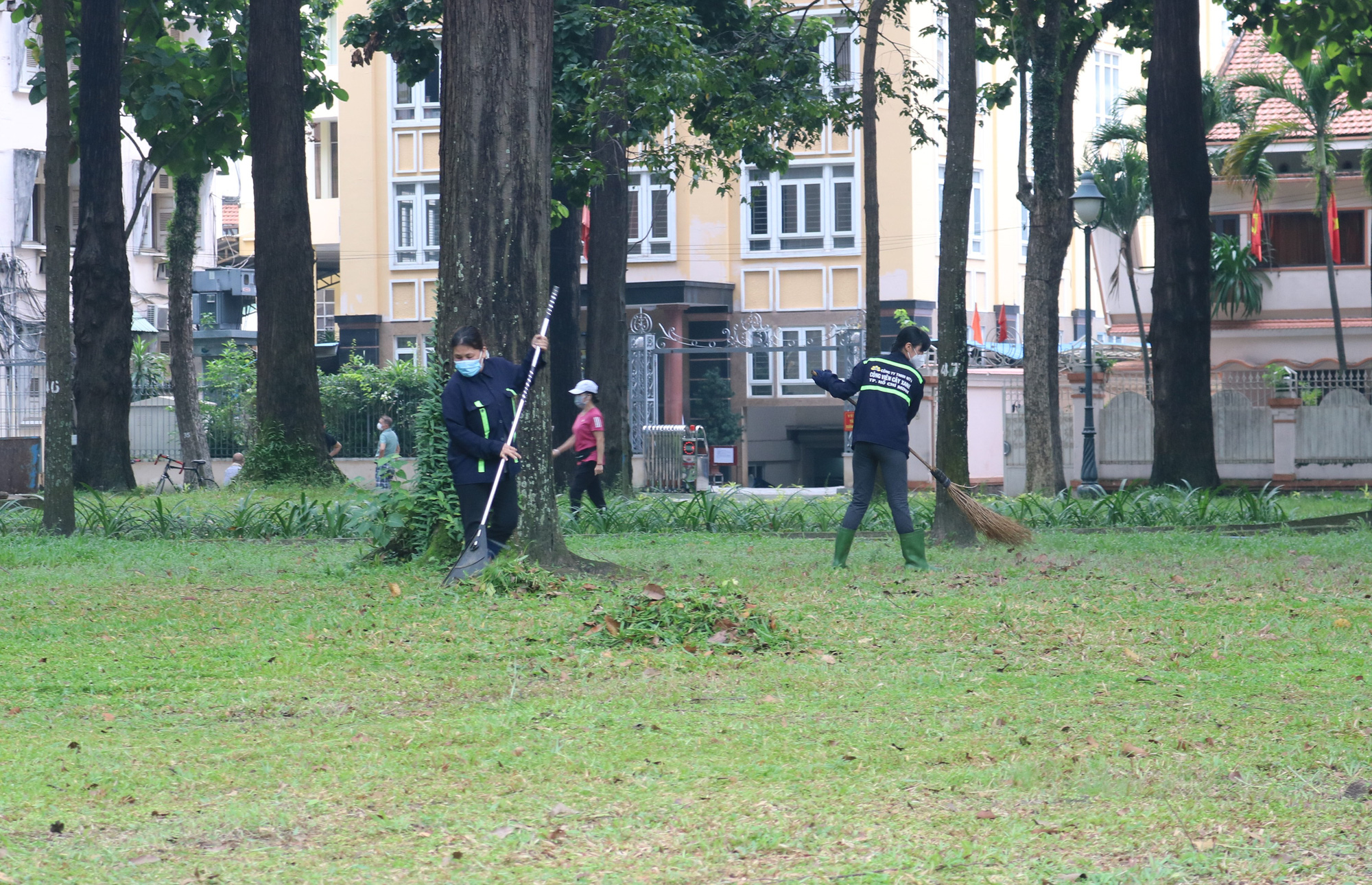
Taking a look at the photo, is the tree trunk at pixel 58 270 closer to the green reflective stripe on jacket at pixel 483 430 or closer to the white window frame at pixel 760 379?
the green reflective stripe on jacket at pixel 483 430

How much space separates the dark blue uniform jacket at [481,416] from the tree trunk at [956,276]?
4390 mm

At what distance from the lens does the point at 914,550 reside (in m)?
11.6

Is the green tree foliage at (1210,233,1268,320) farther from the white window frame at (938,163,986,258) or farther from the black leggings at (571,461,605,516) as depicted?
the black leggings at (571,461,605,516)

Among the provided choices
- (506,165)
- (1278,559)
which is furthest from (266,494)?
(1278,559)

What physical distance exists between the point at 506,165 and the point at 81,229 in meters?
12.2

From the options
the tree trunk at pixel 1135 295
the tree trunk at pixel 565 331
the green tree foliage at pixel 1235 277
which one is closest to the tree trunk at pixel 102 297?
the tree trunk at pixel 565 331

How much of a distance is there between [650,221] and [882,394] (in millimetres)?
31431

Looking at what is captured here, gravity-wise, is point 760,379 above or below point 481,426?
above

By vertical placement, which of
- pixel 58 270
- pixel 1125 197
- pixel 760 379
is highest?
pixel 1125 197

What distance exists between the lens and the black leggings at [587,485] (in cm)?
1714

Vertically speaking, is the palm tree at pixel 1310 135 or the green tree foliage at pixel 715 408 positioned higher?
the palm tree at pixel 1310 135

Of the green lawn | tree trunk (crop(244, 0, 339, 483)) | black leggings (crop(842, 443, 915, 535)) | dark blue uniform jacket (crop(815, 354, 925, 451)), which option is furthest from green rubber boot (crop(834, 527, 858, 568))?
tree trunk (crop(244, 0, 339, 483))

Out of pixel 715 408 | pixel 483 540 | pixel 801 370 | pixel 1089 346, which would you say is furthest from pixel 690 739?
pixel 801 370

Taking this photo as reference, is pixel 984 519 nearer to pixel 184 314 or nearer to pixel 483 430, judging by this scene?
pixel 483 430
